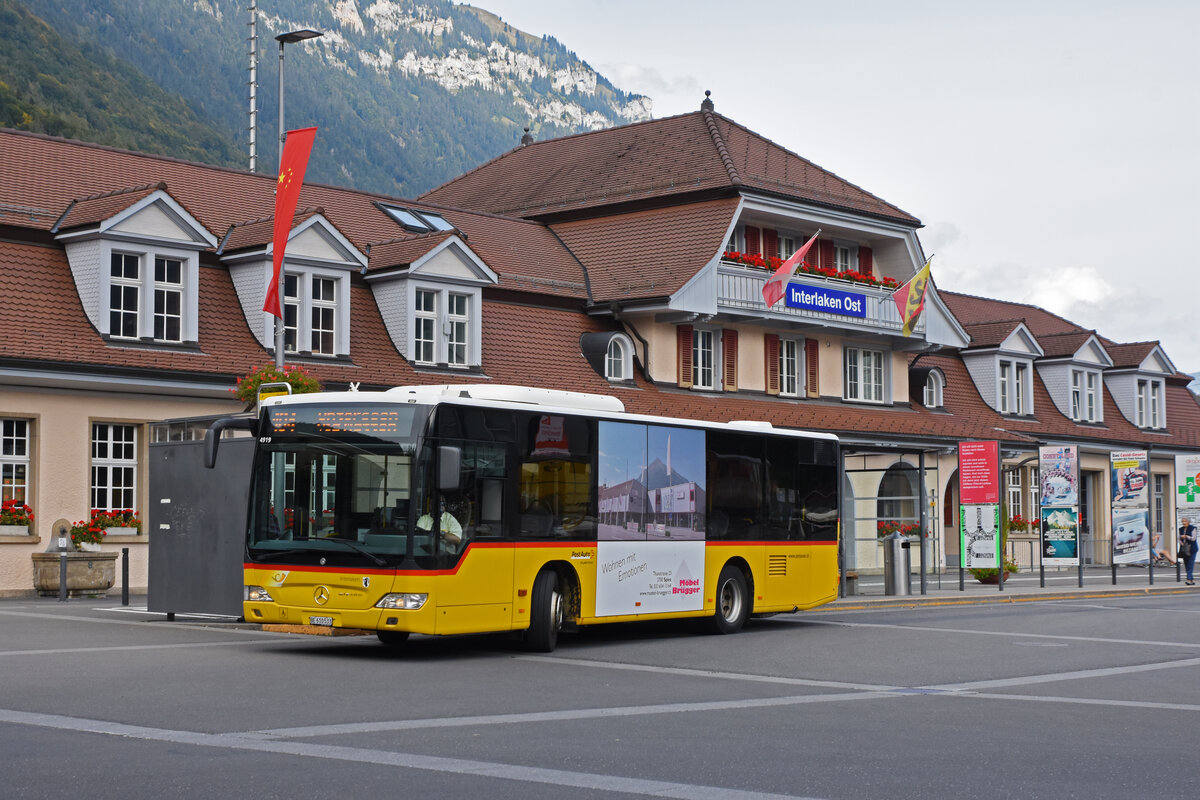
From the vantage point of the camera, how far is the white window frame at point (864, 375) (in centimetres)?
4503

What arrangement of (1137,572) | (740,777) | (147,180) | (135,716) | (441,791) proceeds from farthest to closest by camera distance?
(1137,572)
(147,180)
(135,716)
(740,777)
(441,791)

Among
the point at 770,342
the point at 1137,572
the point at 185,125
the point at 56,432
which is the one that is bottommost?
the point at 1137,572

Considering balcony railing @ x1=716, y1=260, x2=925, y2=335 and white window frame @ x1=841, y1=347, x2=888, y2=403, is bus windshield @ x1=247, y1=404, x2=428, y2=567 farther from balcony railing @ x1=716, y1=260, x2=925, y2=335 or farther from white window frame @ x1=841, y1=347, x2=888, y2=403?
white window frame @ x1=841, y1=347, x2=888, y2=403

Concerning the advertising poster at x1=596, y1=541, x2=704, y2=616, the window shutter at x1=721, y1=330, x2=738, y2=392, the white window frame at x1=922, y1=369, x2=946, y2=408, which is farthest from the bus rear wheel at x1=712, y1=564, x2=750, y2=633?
the white window frame at x1=922, y1=369, x2=946, y2=408

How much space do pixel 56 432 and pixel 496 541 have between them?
41.6ft

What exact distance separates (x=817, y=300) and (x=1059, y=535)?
875cm

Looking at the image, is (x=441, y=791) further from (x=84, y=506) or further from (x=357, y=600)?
(x=84, y=506)

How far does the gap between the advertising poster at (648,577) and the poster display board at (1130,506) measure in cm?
2398

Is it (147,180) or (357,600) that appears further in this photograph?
(147,180)

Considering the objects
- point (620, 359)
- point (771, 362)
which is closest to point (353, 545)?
point (620, 359)

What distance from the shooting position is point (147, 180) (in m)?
31.5

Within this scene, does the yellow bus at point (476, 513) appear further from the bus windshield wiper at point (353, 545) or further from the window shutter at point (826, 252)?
the window shutter at point (826, 252)

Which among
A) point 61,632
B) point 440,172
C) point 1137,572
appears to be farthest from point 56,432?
point 440,172

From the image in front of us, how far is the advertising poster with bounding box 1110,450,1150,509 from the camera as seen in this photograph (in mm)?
41781
